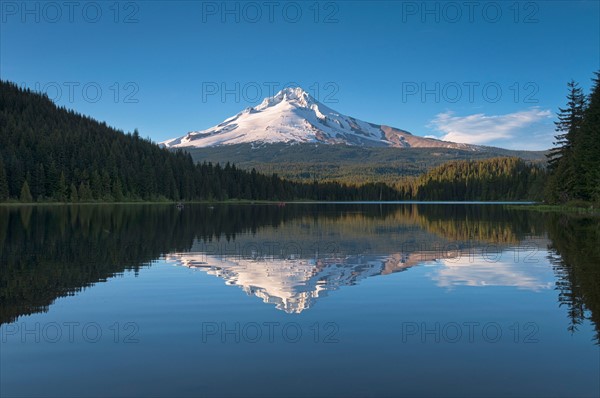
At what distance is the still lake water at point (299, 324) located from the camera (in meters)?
10.8

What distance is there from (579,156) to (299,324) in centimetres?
7523

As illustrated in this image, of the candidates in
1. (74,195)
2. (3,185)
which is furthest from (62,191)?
(3,185)

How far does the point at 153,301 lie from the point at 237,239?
77.9ft

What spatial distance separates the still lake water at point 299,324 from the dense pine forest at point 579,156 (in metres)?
50.5

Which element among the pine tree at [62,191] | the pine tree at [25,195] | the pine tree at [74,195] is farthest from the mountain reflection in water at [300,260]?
the pine tree at [62,191]

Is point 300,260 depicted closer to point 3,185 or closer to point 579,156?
point 579,156

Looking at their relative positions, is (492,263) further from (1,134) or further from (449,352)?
(1,134)

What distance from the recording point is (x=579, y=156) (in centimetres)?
7900

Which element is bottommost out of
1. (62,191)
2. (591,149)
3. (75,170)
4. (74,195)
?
(74,195)

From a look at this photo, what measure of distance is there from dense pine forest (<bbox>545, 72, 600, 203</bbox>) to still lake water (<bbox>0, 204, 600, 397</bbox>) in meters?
50.5

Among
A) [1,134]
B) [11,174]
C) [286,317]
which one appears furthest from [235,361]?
[1,134]

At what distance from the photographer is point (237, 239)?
42.9 meters

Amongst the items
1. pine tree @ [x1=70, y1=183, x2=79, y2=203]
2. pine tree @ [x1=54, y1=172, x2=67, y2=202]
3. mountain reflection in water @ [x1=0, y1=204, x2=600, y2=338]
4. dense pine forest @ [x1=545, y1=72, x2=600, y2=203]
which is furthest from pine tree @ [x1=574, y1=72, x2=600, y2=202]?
pine tree @ [x1=54, y1=172, x2=67, y2=202]

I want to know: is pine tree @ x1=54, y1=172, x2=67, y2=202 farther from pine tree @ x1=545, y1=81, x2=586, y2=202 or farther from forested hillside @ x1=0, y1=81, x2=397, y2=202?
pine tree @ x1=545, y1=81, x2=586, y2=202
